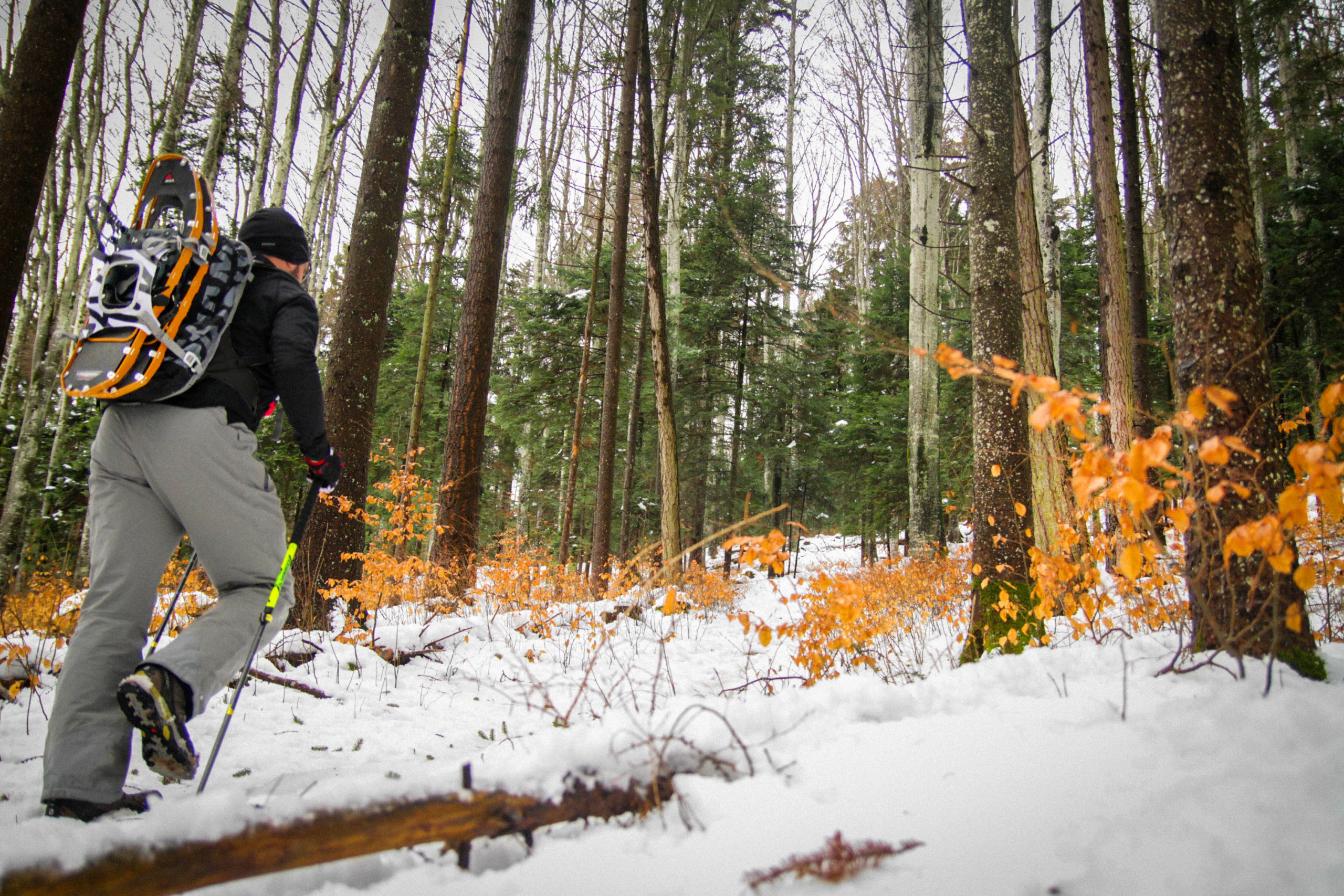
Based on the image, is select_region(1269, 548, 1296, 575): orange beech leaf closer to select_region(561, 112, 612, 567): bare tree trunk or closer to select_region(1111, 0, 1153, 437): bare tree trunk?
select_region(1111, 0, 1153, 437): bare tree trunk

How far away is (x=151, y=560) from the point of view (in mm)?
1864

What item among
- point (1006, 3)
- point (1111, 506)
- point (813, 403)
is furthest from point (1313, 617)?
point (813, 403)

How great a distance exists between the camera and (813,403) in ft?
48.4

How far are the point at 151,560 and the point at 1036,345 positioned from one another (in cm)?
608

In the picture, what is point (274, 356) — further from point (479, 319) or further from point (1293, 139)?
point (1293, 139)

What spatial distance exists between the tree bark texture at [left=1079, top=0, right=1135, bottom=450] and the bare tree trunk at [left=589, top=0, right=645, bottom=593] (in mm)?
5350

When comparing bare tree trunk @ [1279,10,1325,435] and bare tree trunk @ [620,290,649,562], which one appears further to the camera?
bare tree trunk @ [1279,10,1325,435]

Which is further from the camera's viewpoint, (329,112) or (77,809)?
(329,112)

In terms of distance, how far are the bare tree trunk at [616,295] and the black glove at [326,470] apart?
572 cm

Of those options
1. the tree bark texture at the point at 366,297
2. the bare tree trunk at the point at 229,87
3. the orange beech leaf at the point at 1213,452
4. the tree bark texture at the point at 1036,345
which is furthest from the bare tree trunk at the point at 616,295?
the orange beech leaf at the point at 1213,452

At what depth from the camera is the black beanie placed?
2.27 meters

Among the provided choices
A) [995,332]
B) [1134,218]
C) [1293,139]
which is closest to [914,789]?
[995,332]

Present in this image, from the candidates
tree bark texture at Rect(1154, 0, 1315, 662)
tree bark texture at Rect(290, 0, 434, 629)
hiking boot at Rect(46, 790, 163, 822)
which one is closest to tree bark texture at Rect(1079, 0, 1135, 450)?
tree bark texture at Rect(1154, 0, 1315, 662)

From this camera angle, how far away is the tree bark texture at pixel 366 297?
183 inches
